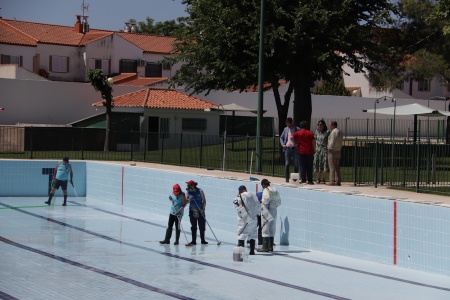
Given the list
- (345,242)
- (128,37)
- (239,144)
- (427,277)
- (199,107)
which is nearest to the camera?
(427,277)

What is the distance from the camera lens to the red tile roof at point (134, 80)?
57.7 meters

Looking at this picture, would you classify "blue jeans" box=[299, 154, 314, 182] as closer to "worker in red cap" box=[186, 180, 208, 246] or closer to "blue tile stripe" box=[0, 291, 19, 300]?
"worker in red cap" box=[186, 180, 208, 246]

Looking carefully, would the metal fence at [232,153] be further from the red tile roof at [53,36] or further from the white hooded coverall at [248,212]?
the red tile roof at [53,36]

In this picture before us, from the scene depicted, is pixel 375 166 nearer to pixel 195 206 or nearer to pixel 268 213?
pixel 268 213

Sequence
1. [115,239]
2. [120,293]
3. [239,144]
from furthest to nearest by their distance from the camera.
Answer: [239,144] → [115,239] → [120,293]

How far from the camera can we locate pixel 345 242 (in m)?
18.7

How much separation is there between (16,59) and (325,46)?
31075 mm

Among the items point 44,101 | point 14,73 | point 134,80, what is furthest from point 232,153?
point 134,80

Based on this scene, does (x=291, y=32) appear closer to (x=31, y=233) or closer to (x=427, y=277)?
(x=31, y=233)

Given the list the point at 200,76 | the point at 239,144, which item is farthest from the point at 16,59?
the point at 239,144

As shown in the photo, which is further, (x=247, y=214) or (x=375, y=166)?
(x=375, y=166)

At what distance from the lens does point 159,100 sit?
160ft

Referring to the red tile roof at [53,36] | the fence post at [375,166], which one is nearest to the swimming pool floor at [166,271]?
the fence post at [375,166]

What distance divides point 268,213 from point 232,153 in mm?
9364
